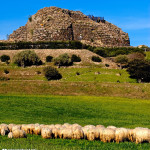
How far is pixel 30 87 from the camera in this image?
2633 inches

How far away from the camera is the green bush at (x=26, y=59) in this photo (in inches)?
3642

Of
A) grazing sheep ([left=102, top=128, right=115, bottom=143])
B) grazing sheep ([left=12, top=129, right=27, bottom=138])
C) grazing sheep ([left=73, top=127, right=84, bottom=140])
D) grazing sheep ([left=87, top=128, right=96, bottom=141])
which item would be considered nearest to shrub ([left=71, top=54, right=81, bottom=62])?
grazing sheep ([left=12, top=129, right=27, bottom=138])

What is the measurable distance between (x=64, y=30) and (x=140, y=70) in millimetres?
50683

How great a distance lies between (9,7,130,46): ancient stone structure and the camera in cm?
12162

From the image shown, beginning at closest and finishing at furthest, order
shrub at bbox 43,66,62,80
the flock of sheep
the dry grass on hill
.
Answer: the flock of sheep → shrub at bbox 43,66,62,80 → the dry grass on hill

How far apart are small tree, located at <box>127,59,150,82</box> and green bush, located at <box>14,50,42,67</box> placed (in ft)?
89.9

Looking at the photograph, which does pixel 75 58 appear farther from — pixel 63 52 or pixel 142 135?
pixel 142 135

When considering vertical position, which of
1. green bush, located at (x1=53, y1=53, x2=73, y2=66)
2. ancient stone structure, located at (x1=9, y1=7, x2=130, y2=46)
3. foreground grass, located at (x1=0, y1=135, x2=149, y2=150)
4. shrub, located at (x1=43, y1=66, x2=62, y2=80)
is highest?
ancient stone structure, located at (x1=9, y1=7, x2=130, y2=46)

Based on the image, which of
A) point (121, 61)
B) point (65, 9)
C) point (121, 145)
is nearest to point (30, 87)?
point (121, 61)

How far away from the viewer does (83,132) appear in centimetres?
1812

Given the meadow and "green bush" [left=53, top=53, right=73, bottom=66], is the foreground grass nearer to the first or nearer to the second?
the meadow

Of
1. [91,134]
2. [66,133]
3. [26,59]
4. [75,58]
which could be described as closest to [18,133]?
[66,133]

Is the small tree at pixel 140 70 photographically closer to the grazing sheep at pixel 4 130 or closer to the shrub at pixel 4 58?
the shrub at pixel 4 58

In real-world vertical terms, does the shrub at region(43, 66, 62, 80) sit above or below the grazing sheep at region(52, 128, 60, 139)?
above
